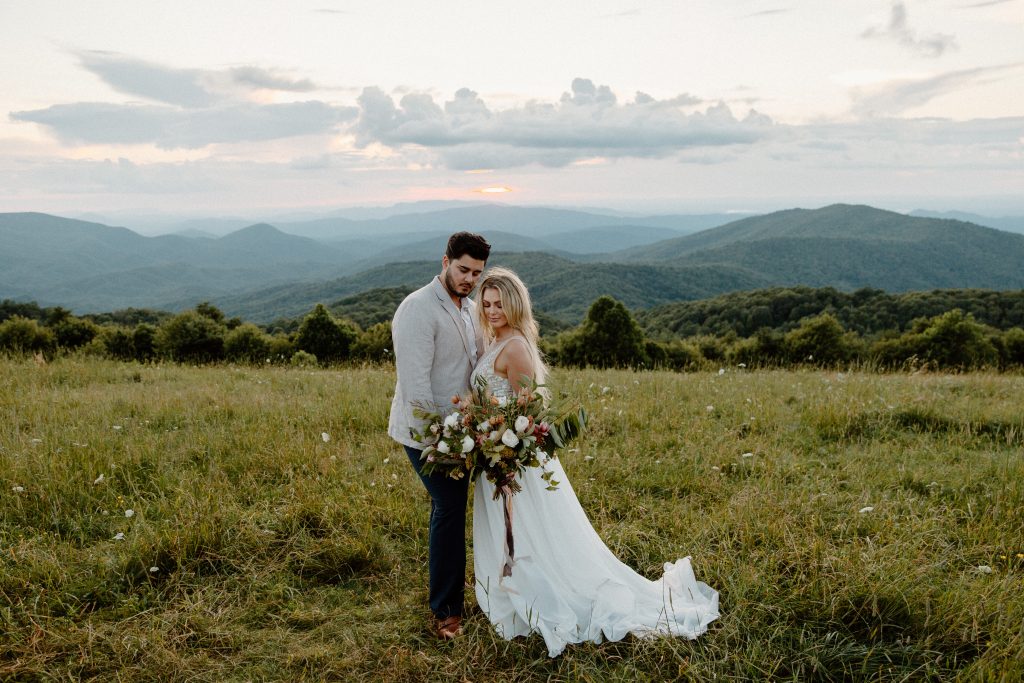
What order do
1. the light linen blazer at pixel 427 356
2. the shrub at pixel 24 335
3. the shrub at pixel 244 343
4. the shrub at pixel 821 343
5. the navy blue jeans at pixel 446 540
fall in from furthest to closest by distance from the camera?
the shrub at pixel 821 343 < the shrub at pixel 244 343 < the shrub at pixel 24 335 < the navy blue jeans at pixel 446 540 < the light linen blazer at pixel 427 356

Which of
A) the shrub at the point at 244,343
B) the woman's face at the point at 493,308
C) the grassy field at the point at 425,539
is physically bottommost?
the shrub at the point at 244,343

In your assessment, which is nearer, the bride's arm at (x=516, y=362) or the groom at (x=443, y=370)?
the groom at (x=443, y=370)

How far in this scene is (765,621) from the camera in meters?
4.15

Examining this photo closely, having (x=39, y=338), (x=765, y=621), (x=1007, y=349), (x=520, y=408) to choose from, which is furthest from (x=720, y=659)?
(x=1007, y=349)

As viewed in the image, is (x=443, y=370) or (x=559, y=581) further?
(x=559, y=581)

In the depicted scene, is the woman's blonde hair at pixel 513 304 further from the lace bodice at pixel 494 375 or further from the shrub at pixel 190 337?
the shrub at pixel 190 337

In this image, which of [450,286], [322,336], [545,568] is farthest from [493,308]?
[322,336]

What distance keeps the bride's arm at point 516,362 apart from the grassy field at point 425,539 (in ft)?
6.24

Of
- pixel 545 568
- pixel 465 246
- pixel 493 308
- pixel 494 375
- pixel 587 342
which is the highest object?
pixel 465 246

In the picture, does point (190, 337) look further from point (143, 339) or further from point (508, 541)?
point (508, 541)

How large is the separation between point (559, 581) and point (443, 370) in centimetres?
183

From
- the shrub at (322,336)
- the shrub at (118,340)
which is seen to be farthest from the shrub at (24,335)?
the shrub at (322,336)

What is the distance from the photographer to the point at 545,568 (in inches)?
171

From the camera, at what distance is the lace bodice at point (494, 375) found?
412 centimetres
